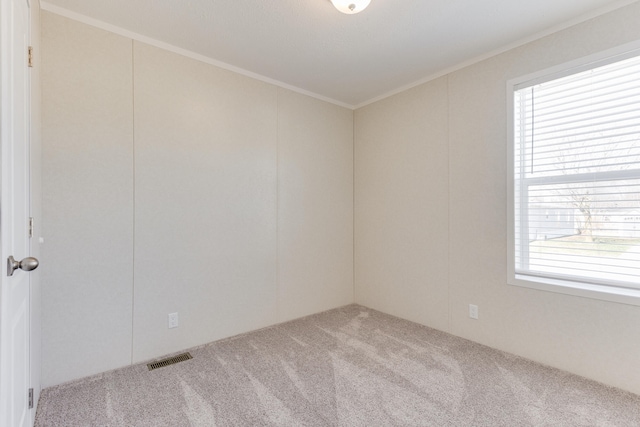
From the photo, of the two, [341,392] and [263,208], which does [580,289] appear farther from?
[263,208]

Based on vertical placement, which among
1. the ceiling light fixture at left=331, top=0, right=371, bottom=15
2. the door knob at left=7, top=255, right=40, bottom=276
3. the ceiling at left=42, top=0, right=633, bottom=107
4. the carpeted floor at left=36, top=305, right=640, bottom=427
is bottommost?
the carpeted floor at left=36, top=305, right=640, bottom=427

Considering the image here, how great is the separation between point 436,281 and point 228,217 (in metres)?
2.12

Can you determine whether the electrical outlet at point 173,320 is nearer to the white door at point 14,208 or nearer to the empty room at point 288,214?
the empty room at point 288,214

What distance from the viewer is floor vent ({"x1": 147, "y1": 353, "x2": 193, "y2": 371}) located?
227cm

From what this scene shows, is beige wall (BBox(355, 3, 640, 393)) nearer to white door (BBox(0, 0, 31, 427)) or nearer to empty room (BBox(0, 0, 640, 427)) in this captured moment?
→ empty room (BBox(0, 0, 640, 427))

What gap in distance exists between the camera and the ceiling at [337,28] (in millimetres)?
1976

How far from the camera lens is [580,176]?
218 cm

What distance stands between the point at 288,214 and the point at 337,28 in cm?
178

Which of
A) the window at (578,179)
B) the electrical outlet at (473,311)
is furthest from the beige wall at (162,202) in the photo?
the window at (578,179)

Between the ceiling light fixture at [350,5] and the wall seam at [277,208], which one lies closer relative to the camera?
the ceiling light fixture at [350,5]

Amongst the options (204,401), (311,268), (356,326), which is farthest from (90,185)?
(356,326)

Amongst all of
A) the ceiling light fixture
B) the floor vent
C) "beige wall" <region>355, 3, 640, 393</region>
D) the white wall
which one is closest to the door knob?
the white wall

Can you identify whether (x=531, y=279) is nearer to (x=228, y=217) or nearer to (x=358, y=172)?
(x=358, y=172)

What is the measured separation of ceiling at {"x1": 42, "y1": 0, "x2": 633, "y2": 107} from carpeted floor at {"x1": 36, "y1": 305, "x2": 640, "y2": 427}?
254 cm
